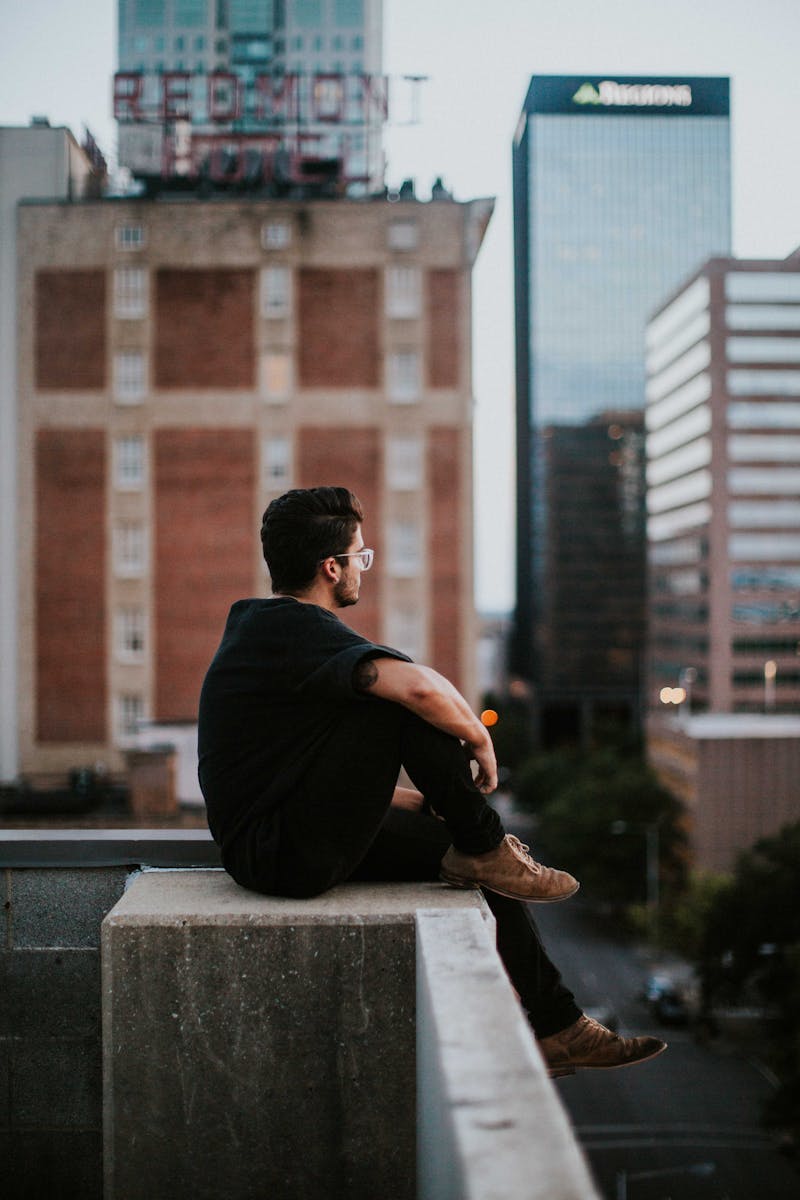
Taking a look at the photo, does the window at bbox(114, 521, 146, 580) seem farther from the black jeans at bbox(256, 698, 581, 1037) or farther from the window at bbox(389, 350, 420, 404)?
the black jeans at bbox(256, 698, 581, 1037)

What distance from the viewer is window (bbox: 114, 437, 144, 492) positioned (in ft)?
131

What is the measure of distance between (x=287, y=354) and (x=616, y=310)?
9423 centimetres

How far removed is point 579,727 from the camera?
A: 114625 millimetres

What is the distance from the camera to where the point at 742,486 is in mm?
89312

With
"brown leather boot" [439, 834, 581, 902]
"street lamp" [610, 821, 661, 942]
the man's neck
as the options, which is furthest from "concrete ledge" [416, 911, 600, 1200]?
"street lamp" [610, 821, 661, 942]

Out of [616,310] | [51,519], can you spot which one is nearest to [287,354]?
[51,519]

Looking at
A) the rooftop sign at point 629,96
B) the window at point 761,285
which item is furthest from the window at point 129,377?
the rooftop sign at point 629,96

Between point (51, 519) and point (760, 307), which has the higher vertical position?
point (760, 307)

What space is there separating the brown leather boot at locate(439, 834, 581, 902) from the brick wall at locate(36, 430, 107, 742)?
1533 inches

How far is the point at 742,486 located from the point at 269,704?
3600 inches

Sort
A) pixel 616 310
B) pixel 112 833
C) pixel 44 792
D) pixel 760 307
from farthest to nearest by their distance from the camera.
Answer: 1. pixel 616 310
2. pixel 760 307
3. pixel 44 792
4. pixel 112 833

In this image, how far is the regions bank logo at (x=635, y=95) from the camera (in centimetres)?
12375

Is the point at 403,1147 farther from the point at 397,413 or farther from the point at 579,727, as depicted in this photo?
the point at 579,727

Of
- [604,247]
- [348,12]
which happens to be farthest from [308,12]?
[604,247]
